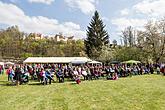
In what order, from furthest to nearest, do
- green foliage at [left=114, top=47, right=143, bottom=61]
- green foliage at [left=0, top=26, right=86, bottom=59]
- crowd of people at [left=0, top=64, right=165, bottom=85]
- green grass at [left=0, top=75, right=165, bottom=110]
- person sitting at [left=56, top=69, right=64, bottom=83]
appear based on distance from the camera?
green foliage at [left=0, top=26, right=86, bottom=59]
green foliage at [left=114, top=47, right=143, bottom=61]
person sitting at [left=56, top=69, right=64, bottom=83]
crowd of people at [left=0, top=64, right=165, bottom=85]
green grass at [left=0, top=75, right=165, bottom=110]

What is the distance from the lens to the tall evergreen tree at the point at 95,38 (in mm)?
71562

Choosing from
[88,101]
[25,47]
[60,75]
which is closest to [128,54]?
[60,75]

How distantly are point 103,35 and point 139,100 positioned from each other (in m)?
60.6

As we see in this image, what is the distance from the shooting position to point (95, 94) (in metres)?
15.1

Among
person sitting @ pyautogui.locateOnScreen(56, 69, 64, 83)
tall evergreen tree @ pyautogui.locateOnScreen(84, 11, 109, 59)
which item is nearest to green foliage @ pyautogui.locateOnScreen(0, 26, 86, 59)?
tall evergreen tree @ pyautogui.locateOnScreen(84, 11, 109, 59)

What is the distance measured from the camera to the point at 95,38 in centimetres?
7219

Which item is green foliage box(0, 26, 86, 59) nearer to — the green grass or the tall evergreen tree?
the tall evergreen tree

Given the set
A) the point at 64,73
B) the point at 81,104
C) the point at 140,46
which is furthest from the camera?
the point at 140,46

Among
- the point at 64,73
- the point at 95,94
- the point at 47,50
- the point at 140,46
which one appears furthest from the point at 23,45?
the point at 95,94

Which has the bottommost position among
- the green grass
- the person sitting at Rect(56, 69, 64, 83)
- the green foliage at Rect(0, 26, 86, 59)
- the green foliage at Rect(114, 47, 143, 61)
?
the green grass

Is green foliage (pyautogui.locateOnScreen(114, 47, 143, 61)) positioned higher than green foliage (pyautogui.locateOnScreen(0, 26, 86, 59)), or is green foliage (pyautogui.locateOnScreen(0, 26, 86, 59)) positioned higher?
green foliage (pyautogui.locateOnScreen(0, 26, 86, 59))

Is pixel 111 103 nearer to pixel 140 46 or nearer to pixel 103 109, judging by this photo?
pixel 103 109

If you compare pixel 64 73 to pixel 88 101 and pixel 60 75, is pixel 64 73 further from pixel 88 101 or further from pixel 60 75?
pixel 88 101

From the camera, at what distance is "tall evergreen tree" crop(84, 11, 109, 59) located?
71.6 metres
